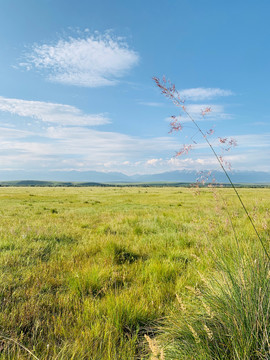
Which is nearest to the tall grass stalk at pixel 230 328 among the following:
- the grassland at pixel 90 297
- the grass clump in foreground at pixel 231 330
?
the grass clump in foreground at pixel 231 330

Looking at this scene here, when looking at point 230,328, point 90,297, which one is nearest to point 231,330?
point 230,328

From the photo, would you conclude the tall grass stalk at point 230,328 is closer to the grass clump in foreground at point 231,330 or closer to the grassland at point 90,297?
the grass clump in foreground at point 231,330

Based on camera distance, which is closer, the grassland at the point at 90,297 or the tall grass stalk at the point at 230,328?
the tall grass stalk at the point at 230,328

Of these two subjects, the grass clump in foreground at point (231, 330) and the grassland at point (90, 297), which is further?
the grassland at point (90, 297)

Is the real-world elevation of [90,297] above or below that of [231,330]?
below

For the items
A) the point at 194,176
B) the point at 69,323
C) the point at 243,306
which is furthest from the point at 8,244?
the point at 243,306

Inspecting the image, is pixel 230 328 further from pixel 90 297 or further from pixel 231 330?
pixel 90 297

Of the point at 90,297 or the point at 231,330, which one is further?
the point at 90,297

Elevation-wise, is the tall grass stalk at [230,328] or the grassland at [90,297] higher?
the tall grass stalk at [230,328]

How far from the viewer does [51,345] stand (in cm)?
240

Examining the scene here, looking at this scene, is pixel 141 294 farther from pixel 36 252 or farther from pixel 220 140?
pixel 36 252

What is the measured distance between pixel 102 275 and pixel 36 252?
2554 millimetres

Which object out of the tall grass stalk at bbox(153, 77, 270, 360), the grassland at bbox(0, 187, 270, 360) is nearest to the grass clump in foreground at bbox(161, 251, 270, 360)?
the tall grass stalk at bbox(153, 77, 270, 360)

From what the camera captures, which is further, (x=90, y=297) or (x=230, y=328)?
(x=90, y=297)
